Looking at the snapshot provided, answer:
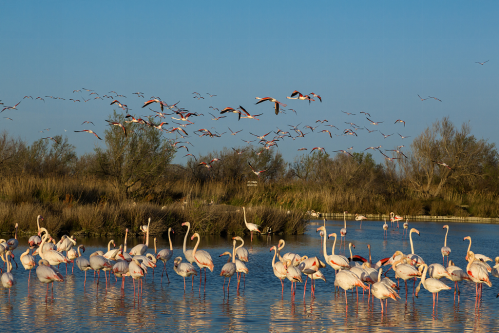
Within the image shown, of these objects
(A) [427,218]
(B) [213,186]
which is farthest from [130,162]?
(A) [427,218]

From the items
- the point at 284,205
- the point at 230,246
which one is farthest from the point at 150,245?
the point at 284,205

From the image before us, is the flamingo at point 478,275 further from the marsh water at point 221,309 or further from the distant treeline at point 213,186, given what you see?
the distant treeline at point 213,186

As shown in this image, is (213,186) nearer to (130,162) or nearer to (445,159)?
(130,162)

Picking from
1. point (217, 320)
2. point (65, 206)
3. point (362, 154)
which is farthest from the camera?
point (362, 154)

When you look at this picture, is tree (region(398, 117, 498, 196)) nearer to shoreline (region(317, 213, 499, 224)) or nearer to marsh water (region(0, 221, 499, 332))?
shoreline (region(317, 213, 499, 224))

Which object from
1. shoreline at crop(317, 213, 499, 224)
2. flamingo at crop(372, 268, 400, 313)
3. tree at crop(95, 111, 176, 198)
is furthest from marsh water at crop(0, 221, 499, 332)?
shoreline at crop(317, 213, 499, 224)

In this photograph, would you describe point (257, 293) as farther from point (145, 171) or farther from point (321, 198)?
point (321, 198)

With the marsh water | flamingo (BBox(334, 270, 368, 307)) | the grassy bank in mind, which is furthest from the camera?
the grassy bank

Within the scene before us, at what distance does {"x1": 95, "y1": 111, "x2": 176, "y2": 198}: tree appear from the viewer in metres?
28.0

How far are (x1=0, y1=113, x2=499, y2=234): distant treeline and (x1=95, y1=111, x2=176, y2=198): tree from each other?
0.18 ft

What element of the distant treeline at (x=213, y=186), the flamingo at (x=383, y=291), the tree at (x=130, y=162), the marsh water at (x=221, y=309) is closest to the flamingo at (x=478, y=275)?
the marsh water at (x=221, y=309)

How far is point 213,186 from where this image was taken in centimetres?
3334

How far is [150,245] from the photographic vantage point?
17266 mm

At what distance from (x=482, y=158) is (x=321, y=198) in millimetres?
25103
